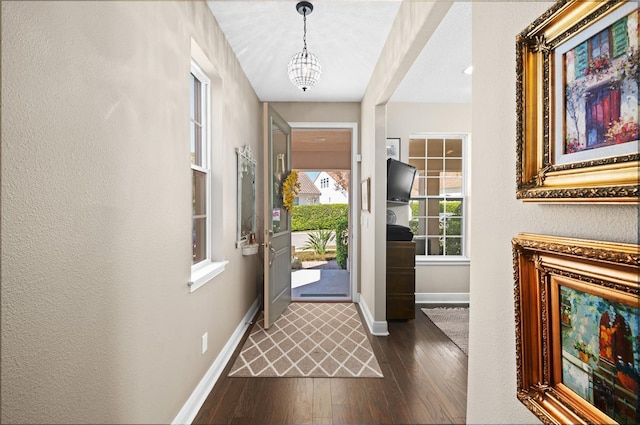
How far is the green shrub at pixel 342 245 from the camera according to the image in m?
7.32

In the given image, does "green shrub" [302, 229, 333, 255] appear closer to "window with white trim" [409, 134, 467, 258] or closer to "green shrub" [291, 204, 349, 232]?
"green shrub" [291, 204, 349, 232]

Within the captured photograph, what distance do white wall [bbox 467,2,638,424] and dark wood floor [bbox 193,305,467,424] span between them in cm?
99

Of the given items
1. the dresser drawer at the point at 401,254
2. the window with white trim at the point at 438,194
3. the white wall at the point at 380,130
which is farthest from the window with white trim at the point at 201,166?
the window with white trim at the point at 438,194

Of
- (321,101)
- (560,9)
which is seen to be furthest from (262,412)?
(321,101)

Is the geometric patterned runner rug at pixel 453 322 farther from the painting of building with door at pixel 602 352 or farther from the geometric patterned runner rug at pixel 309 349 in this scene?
the painting of building with door at pixel 602 352

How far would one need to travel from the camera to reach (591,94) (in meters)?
0.66

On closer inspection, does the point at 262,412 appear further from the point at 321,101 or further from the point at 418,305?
the point at 321,101

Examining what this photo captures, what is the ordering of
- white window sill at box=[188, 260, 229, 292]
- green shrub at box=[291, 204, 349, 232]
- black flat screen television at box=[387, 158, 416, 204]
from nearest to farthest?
1. white window sill at box=[188, 260, 229, 292]
2. black flat screen television at box=[387, 158, 416, 204]
3. green shrub at box=[291, 204, 349, 232]

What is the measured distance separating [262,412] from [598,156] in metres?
2.16

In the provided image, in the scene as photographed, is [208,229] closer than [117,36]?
No

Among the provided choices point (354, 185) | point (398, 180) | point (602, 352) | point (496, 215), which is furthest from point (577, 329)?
point (354, 185)

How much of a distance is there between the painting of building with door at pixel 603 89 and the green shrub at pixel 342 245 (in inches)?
260

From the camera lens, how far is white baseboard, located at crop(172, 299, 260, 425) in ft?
6.18

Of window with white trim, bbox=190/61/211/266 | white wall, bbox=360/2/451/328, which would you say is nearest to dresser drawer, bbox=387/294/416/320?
white wall, bbox=360/2/451/328
